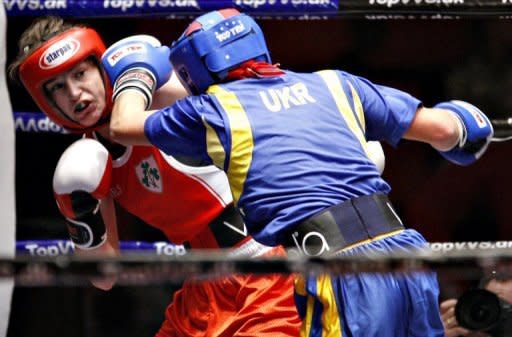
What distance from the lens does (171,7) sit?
3.40 metres

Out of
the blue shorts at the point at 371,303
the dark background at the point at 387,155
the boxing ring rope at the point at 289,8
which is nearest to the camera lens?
the blue shorts at the point at 371,303

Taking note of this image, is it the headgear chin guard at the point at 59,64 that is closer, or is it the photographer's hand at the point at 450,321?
the headgear chin guard at the point at 59,64

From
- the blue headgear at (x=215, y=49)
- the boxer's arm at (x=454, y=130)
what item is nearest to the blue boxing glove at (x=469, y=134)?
the boxer's arm at (x=454, y=130)

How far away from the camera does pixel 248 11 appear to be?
3404mm

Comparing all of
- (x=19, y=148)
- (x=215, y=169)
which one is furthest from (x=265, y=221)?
(x=19, y=148)

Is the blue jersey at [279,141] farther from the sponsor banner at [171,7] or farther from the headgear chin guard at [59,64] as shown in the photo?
the sponsor banner at [171,7]

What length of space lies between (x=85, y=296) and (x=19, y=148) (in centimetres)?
49

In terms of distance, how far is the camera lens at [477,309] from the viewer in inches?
87.9

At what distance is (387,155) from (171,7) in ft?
2.75

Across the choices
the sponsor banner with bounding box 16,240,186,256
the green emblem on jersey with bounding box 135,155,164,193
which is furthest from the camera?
the sponsor banner with bounding box 16,240,186,256

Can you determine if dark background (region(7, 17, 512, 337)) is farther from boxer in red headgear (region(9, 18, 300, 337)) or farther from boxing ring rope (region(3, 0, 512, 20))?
boxer in red headgear (region(9, 18, 300, 337))

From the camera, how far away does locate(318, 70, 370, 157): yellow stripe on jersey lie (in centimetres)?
272

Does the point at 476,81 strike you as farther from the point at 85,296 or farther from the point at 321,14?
the point at 85,296

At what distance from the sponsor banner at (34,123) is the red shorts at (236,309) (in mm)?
655
